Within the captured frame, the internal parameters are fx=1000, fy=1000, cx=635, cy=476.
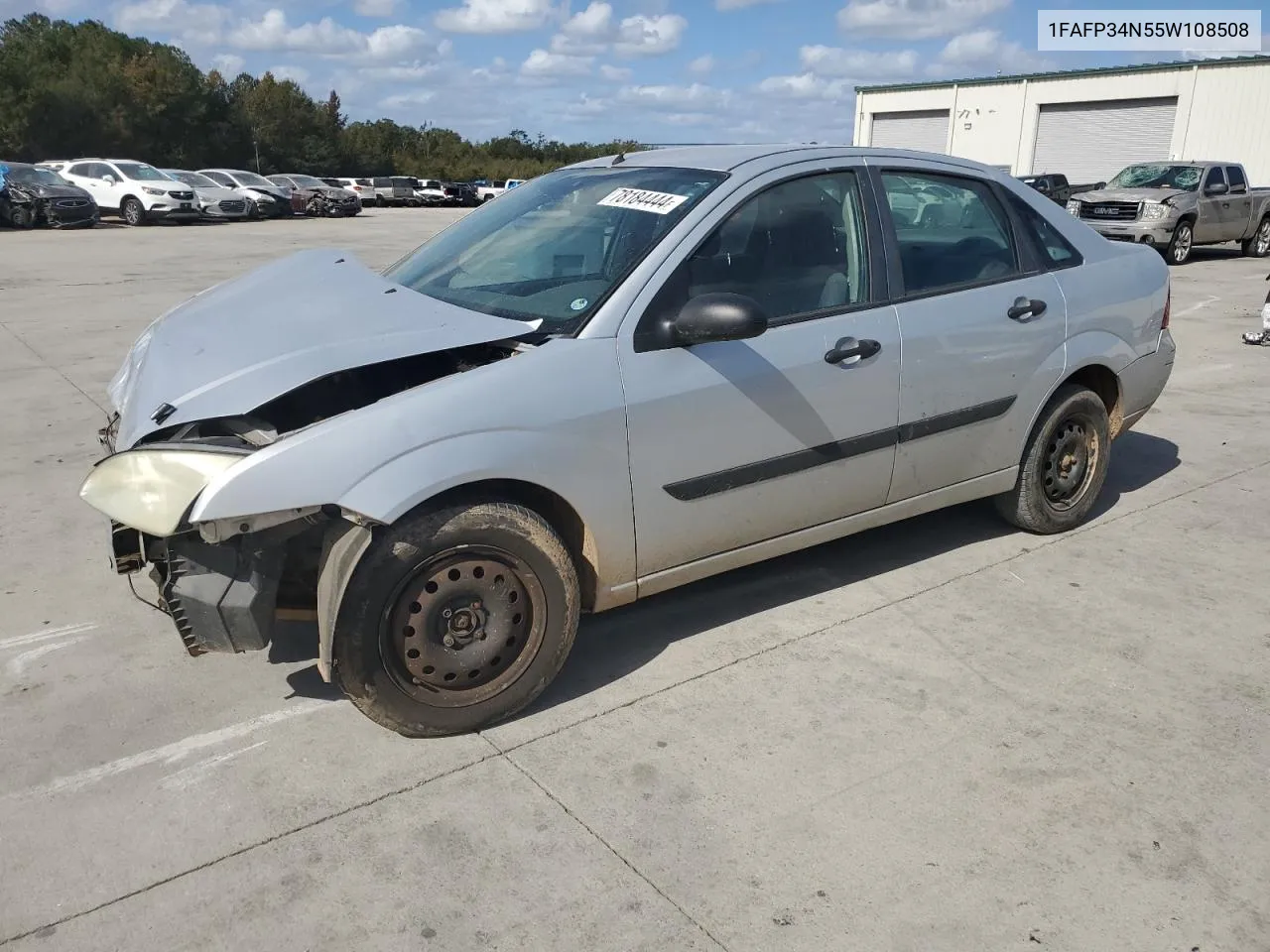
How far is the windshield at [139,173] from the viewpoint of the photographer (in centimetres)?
2853

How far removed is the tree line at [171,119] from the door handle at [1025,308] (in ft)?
147

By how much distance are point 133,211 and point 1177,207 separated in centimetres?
2618

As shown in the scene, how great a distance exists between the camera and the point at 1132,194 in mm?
17984

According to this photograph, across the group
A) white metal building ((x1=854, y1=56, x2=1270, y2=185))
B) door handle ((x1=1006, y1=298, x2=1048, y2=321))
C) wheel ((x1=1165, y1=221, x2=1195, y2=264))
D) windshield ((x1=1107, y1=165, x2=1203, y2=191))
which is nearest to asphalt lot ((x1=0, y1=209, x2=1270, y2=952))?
door handle ((x1=1006, y1=298, x2=1048, y2=321))

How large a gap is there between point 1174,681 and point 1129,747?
55 cm

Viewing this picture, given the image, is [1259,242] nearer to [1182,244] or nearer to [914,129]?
[1182,244]

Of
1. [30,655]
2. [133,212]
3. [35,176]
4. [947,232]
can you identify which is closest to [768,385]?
[947,232]

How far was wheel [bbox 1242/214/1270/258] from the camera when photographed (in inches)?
786

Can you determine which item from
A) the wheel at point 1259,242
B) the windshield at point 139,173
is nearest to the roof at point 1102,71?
the wheel at point 1259,242

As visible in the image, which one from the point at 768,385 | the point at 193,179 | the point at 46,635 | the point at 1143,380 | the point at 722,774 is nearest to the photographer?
the point at 722,774

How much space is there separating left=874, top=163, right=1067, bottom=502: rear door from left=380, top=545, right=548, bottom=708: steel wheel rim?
1672mm

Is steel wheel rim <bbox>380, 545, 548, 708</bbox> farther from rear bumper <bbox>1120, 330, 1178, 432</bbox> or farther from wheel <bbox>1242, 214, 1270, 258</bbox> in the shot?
wheel <bbox>1242, 214, 1270, 258</bbox>

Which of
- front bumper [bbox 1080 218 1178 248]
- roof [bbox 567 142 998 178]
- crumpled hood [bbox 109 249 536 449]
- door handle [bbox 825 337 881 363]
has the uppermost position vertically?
roof [bbox 567 142 998 178]

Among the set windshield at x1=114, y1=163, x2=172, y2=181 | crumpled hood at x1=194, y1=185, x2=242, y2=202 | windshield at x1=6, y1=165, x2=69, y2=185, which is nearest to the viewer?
windshield at x1=6, y1=165, x2=69, y2=185
